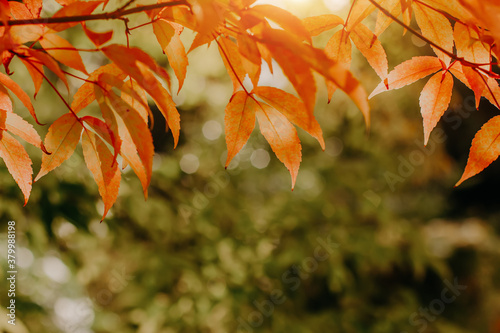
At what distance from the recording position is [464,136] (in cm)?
577

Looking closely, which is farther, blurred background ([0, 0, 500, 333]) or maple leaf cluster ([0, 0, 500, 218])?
blurred background ([0, 0, 500, 333])

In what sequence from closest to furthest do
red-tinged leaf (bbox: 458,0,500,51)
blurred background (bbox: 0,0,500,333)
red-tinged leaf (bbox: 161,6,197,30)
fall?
red-tinged leaf (bbox: 458,0,500,51) → red-tinged leaf (bbox: 161,6,197,30) → blurred background (bbox: 0,0,500,333)

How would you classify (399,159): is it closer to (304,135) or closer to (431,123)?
(304,135)

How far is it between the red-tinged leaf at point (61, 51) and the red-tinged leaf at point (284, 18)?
0.16 metres

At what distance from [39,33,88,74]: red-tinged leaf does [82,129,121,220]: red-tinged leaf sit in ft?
0.33

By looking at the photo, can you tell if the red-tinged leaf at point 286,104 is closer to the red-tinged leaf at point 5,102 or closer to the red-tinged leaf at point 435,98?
the red-tinged leaf at point 435,98

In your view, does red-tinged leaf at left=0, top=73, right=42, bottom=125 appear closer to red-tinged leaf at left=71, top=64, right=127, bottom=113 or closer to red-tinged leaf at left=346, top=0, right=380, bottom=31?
red-tinged leaf at left=71, top=64, right=127, bottom=113

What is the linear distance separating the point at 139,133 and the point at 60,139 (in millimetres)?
144

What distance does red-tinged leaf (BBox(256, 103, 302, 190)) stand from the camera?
1.34 ft

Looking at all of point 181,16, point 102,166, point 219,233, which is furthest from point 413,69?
point 219,233

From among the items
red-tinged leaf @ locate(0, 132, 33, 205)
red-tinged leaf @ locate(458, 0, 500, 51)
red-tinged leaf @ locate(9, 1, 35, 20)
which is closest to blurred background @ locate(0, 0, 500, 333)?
red-tinged leaf @ locate(0, 132, 33, 205)

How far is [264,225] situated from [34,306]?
3.87ft

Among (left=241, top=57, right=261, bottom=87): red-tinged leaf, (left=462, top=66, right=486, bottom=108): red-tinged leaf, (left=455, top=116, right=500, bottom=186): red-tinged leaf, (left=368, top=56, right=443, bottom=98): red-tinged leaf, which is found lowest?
(left=455, top=116, right=500, bottom=186): red-tinged leaf

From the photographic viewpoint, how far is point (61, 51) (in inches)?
12.8
